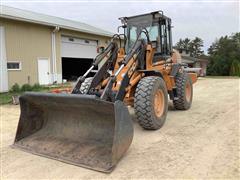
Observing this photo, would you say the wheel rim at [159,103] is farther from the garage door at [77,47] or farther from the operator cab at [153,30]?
the garage door at [77,47]

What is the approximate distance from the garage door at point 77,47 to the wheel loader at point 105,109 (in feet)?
36.5

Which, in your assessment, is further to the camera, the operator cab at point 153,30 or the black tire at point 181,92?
the black tire at point 181,92

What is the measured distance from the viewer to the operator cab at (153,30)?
21.8 feet

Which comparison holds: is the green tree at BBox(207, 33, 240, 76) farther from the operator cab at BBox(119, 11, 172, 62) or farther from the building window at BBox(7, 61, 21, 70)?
the operator cab at BBox(119, 11, 172, 62)

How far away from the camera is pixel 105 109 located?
4.04 m

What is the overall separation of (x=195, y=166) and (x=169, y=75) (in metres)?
3.35

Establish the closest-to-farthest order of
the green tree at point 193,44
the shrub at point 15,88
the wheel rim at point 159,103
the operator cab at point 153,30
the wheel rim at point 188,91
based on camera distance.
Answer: the wheel rim at point 159,103
the operator cab at point 153,30
the wheel rim at point 188,91
the shrub at point 15,88
the green tree at point 193,44

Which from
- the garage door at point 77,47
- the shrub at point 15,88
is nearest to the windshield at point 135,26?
the shrub at point 15,88

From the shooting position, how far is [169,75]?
6750 millimetres

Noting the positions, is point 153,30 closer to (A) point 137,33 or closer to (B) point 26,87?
(A) point 137,33

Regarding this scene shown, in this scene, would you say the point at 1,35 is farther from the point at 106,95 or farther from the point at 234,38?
the point at 234,38

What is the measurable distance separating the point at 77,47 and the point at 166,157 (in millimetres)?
15128

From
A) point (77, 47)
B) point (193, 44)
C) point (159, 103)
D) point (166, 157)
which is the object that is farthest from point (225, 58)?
point (166, 157)

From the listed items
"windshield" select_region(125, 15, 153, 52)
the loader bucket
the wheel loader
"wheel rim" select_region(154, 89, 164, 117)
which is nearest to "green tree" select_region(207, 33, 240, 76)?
"windshield" select_region(125, 15, 153, 52)
